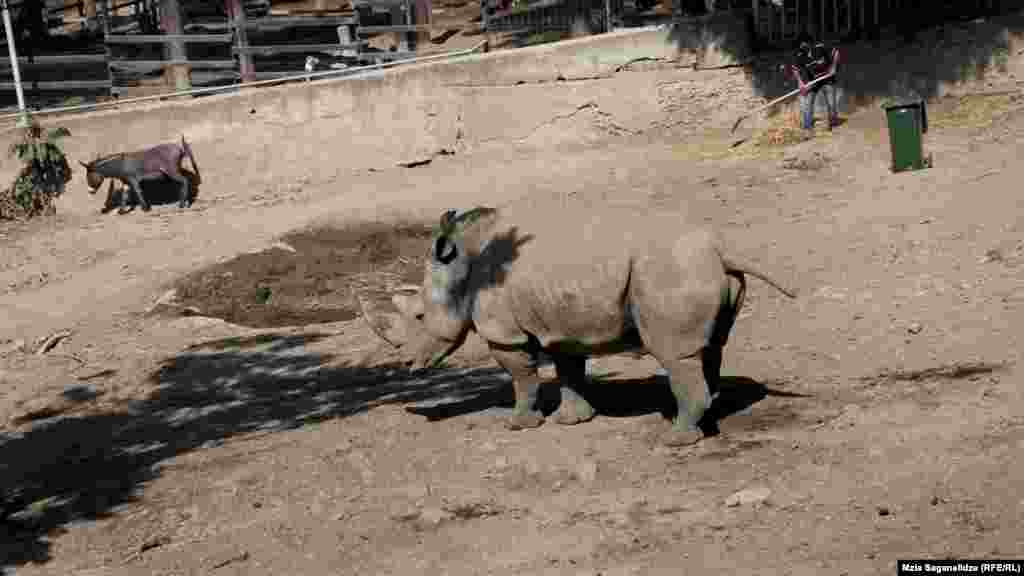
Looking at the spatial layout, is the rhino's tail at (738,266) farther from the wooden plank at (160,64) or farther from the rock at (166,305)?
the wooden plank at (160,64)

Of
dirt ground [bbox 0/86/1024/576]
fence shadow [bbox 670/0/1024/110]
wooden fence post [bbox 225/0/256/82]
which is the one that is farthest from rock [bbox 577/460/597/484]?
wooden fence post [bbox 225/0/256/82]

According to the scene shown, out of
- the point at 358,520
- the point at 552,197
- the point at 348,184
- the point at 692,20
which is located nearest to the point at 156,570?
the point at 358,520

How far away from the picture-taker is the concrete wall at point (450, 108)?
20672 millimetres

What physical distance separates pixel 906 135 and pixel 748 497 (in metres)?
9.38

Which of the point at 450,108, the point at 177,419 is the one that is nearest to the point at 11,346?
the point at 177,419

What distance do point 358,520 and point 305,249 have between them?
9.04m

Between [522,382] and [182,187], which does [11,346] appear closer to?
[182,187]

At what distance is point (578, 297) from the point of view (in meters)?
10.7

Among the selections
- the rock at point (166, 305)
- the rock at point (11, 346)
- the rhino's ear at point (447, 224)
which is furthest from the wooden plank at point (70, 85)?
the rhino's ear at point (447, 224)

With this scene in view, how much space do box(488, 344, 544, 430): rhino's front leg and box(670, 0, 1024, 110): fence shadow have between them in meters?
10.3

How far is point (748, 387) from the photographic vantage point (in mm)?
11719

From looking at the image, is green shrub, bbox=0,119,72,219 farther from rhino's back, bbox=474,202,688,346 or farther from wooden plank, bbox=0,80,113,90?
rhino's back, bbox=474,202,688,346

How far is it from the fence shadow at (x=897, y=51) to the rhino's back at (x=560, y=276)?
10022 millimetres

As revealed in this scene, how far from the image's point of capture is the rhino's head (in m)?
11.3
